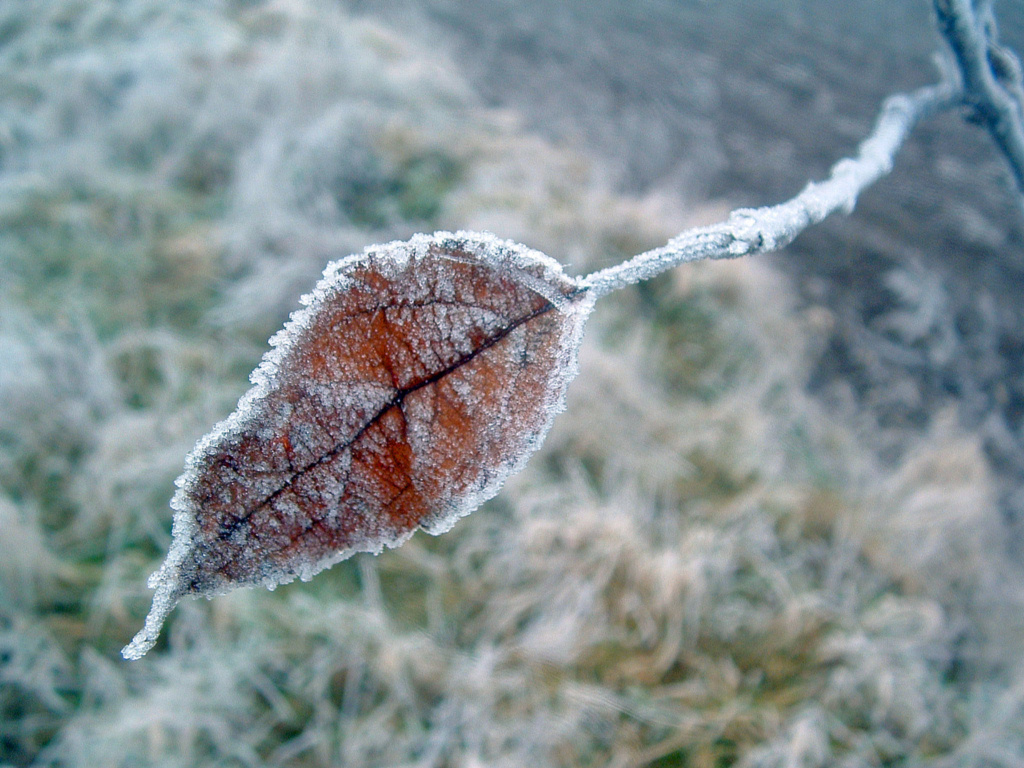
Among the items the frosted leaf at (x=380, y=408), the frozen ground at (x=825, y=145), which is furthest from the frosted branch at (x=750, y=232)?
the frozen ground at (x=825, y=145)

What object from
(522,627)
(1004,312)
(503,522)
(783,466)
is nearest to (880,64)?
(1004,312)

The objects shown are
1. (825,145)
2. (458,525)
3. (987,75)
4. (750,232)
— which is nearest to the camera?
(750,232)

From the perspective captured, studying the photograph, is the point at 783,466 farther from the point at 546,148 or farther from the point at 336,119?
the point at 336,119

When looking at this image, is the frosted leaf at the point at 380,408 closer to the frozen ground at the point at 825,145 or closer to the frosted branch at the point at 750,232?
the frosted branch at the point at 750,232

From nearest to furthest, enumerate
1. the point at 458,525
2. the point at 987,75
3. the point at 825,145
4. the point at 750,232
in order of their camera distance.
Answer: the point at 750,232, the point at 987,75, the point at 458,525, the point at 825,145

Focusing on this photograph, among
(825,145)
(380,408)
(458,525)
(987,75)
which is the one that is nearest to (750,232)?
(380,408)

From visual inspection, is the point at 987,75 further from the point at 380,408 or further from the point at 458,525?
the point at 458,525

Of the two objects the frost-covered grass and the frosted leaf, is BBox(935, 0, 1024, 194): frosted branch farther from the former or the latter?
the frost-covered grass
